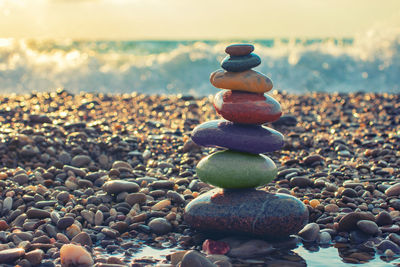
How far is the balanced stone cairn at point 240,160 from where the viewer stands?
4.21 metres

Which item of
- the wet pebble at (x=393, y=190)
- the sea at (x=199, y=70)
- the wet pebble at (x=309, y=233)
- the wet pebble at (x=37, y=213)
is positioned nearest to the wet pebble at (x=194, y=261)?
the wet pebble at (x=309, y=233)

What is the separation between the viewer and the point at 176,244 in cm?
427

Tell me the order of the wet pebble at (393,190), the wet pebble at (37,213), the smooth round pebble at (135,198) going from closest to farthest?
the wet pebble at (37,213), the smooth round pebble at (135,198), the wet pebble at (393,190)

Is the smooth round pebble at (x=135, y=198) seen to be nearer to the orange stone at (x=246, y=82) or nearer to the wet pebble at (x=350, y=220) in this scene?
the orange stone at (x=246, y=82)

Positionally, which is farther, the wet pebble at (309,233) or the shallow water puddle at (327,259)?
the wet pebble at (309,233)

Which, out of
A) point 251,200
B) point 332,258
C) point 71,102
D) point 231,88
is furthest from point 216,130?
point 71,102

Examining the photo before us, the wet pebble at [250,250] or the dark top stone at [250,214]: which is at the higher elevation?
the dark top stone at [250,214]

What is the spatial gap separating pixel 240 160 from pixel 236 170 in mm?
112

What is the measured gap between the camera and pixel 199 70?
19.8 m

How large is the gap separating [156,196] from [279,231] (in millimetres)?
1532

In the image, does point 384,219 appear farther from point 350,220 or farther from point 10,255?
point 10,255

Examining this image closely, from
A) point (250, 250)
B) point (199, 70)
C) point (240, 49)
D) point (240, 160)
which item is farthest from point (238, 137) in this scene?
point (199, 70)

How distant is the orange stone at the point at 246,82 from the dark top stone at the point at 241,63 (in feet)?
0.17

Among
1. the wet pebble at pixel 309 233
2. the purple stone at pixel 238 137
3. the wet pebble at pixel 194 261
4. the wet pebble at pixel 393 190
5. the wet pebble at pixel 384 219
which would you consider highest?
the purple stone at pixel 238 137
